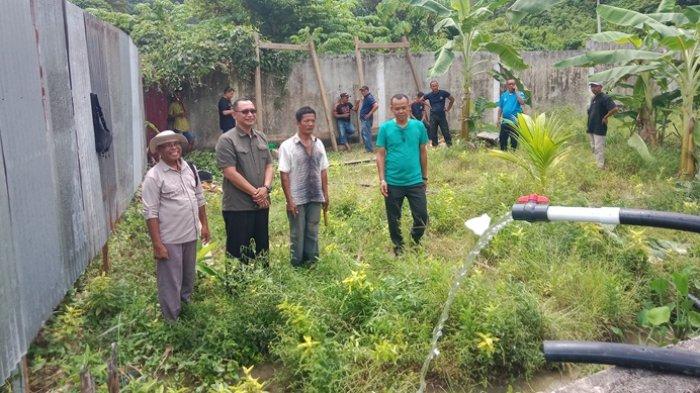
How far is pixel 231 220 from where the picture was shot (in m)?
5.00

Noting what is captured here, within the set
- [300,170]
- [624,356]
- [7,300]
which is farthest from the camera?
[300,170]

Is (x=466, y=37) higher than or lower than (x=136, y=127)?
higher

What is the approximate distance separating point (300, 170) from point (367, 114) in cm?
787

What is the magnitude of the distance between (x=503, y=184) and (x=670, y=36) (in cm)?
286

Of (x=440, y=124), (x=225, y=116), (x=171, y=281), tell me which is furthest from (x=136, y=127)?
(x=440, y=124)

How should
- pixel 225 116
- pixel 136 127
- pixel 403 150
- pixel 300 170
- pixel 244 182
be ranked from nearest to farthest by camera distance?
pixel 244 182, pixel 300 170, pixel 403 150, pixel 136 127, pixel 225 116

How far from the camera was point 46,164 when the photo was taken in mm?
3715

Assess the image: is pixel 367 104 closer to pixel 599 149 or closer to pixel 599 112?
pixel 599 112

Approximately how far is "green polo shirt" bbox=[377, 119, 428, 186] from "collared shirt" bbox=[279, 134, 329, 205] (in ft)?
2.67

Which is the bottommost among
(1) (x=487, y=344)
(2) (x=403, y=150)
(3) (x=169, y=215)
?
(1) (x=487, y=344)

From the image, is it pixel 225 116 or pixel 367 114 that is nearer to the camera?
pixel 225 116

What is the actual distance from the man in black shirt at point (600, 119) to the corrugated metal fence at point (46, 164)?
23.2 ft

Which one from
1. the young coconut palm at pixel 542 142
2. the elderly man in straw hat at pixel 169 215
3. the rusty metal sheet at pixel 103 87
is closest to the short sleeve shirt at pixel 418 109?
the young coconut palm at pixel 542 142

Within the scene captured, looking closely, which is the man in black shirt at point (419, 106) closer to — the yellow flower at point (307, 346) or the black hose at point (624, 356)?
the yellow flower at point (307, 346)
